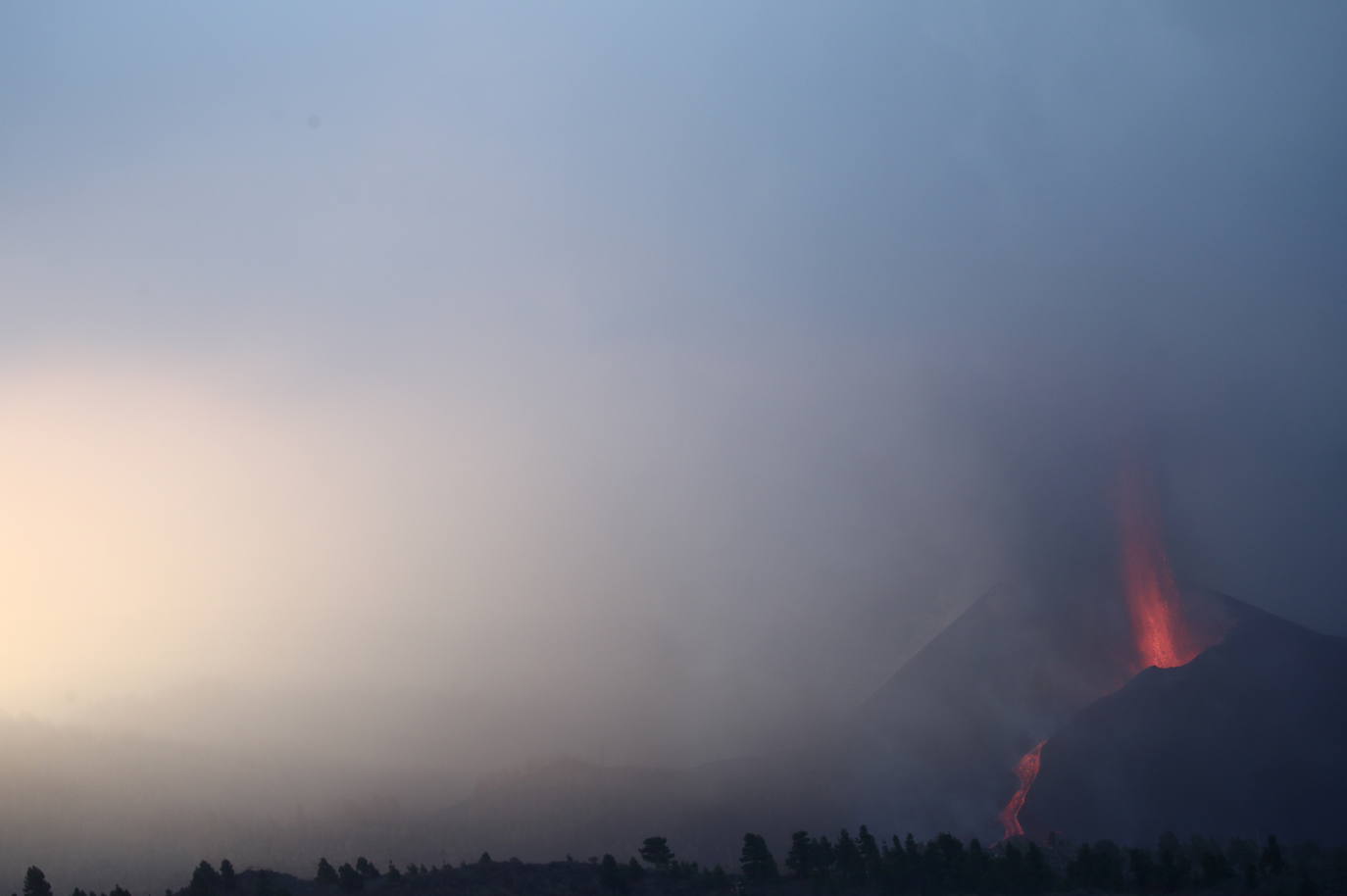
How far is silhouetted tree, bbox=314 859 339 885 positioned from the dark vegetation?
58 millimetres

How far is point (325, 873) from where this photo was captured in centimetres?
5616

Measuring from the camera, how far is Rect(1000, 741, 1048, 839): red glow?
11969 centimetres

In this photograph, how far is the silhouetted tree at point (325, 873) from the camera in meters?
55.6

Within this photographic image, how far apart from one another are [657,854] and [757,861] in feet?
23.8

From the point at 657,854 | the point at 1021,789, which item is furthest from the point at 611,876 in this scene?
the point at 1021,789

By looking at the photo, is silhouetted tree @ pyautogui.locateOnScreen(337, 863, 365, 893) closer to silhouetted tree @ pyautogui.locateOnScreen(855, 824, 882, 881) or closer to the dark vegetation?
the dark vegetation

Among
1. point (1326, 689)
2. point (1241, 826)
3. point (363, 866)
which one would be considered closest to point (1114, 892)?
point (363, 866)

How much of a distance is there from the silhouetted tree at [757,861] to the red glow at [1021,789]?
2414 inches

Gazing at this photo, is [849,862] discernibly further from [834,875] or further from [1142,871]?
[1142,871]

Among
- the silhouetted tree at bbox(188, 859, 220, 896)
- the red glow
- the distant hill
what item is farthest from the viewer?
the red glow

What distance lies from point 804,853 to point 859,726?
131 metres

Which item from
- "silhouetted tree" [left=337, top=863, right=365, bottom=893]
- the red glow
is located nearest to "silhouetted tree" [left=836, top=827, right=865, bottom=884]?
"silhouetted tree" [left=337, top=863, right=365, bottom=893]

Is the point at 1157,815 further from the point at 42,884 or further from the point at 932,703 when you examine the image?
the point at 42,884

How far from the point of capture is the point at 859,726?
7505 inches
